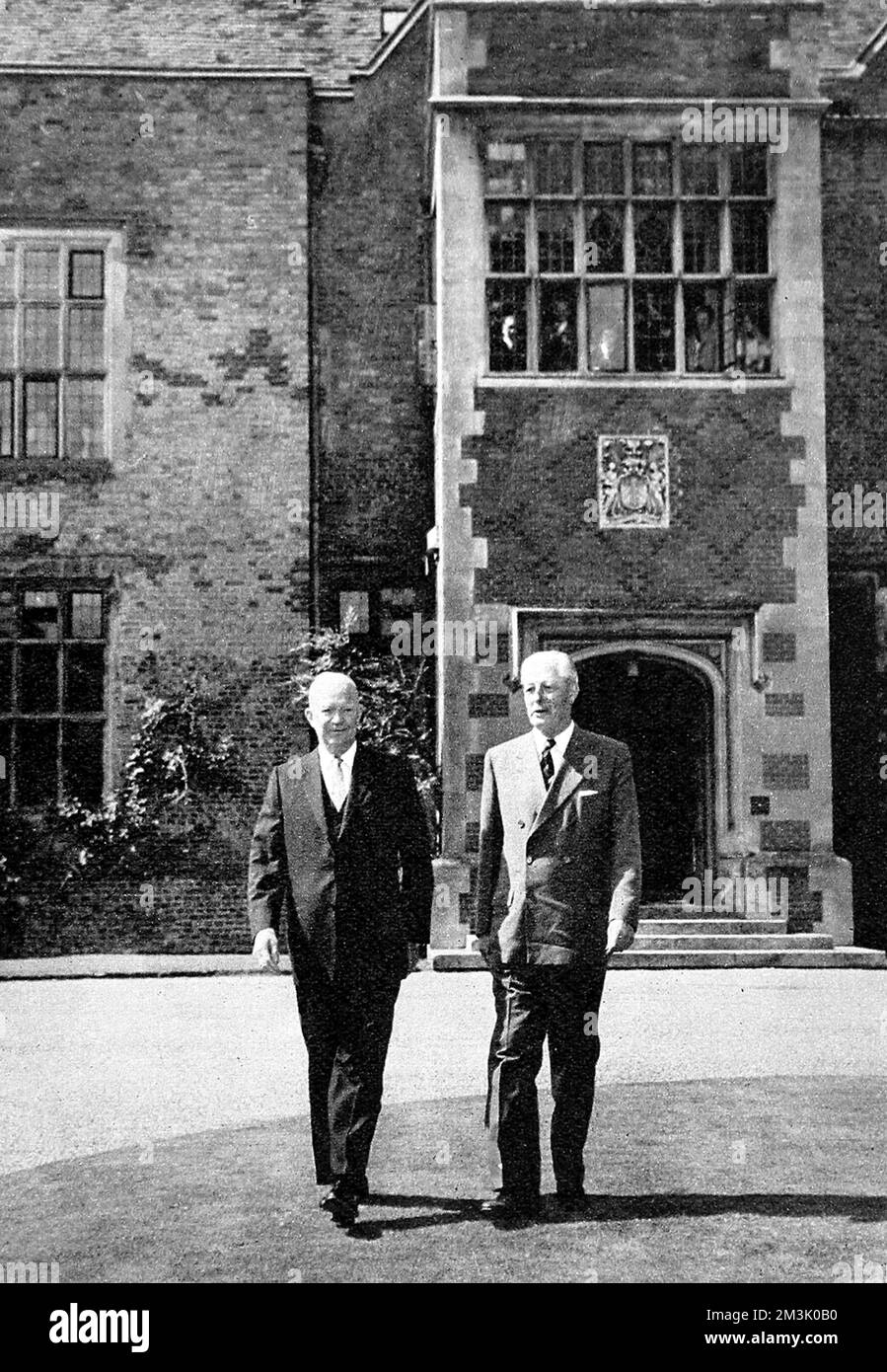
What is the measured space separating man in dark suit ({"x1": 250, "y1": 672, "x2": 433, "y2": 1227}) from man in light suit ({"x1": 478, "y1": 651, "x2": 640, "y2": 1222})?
30 cm

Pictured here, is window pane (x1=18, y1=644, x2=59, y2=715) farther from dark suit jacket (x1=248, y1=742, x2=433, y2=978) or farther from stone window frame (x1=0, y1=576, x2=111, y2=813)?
dark suit jacket (x1=248, y1=742, x2=433, y2=978)

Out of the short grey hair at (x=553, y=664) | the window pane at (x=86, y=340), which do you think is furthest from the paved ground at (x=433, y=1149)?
the window pane at (x=86, y=340)

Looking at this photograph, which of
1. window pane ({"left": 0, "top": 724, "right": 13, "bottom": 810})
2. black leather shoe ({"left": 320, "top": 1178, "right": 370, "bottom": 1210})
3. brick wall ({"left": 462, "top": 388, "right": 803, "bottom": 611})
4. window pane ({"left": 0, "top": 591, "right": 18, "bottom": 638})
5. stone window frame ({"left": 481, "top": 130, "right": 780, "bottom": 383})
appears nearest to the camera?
black leather shoe ({"left": 320, "top": 1178, "right": 370, "bottom": 1210})

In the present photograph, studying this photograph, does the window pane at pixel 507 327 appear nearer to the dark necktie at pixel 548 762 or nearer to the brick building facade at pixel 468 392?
the brick building facade at pixel 468 392

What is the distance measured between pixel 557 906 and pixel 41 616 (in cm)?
1090

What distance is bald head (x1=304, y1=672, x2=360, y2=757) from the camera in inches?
217

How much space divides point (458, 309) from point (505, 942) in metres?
9.96

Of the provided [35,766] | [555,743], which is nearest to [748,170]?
[35,766]

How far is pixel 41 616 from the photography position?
15477 millimetres

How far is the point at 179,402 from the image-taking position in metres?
15.6

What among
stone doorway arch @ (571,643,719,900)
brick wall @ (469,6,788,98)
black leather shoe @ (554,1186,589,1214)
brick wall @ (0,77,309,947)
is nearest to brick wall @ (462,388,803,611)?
stone doorway arch @ (571,643,719,900)

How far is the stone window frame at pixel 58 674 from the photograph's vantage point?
1533cm
